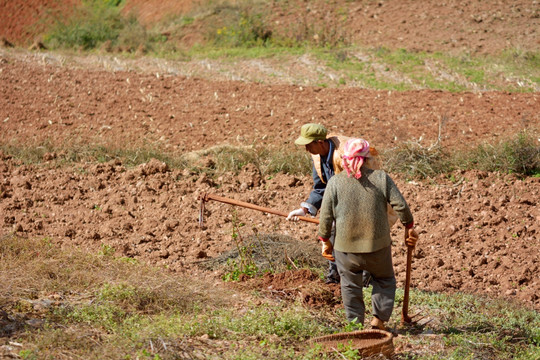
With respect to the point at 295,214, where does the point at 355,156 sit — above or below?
above

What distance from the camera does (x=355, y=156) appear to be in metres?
4.73

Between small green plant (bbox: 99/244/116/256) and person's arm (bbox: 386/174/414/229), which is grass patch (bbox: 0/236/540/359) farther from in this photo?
person's arm (bbox: 386/174/414/229)

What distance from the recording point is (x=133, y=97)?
12836 mm

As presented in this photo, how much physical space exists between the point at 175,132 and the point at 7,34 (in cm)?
1694

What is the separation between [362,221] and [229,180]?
4.61 m

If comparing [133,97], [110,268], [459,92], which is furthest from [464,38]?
[110,268]

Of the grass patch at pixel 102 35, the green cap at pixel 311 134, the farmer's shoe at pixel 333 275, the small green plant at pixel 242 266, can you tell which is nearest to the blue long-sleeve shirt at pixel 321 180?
the green cap at pixel 311 134

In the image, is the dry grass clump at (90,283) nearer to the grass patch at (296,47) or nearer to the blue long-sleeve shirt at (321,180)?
the blue long-sleeve shirt at (321,180)

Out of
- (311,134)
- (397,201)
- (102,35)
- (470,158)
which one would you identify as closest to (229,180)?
(470,158)

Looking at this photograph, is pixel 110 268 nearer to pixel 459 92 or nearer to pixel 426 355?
pixel 426 355

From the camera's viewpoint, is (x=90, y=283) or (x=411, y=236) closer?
(x=411, y=236)

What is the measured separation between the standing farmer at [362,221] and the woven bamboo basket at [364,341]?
0.91 ft

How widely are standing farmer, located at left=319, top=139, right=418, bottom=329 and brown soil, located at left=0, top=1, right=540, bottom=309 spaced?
80 centimetres

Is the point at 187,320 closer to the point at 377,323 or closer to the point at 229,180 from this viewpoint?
the point at 377,323
